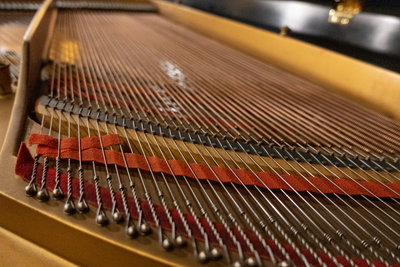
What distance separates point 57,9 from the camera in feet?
11.7

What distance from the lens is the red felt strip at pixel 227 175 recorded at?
114cm

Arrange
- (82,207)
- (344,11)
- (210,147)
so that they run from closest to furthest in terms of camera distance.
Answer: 1. (82,207)
2. (210,147)
3. (344,11)

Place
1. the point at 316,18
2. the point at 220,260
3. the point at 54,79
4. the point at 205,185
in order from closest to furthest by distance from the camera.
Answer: the point at 220,260 < the point at 205,185 < the point at 54,79 < the point at 316,18

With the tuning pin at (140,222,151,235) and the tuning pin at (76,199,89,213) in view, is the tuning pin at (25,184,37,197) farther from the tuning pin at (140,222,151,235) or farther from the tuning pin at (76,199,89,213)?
the tuning pin at (140,222,151,235)

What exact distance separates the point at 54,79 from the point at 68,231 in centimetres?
129

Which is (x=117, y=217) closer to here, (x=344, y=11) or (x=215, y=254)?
(x=215, y=254)

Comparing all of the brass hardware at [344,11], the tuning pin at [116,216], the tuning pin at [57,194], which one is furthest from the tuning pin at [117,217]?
the brass hardware at [344,11]

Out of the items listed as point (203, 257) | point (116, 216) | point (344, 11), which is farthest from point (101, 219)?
point (344, 11)

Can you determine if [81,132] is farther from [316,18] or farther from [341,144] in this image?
[316,18]

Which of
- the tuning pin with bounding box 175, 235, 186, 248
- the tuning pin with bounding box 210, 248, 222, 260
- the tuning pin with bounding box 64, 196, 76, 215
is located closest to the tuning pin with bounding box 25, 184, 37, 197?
the tuning pin with bounding box 64, 196, 76, 215

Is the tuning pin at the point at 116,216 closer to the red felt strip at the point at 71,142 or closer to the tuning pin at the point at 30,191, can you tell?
the tuning pin at the point at 30,191

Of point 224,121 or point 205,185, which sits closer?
point 205,185

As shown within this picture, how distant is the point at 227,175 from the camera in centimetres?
116

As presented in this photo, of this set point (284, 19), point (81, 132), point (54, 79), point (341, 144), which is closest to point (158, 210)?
point (81, 132)
